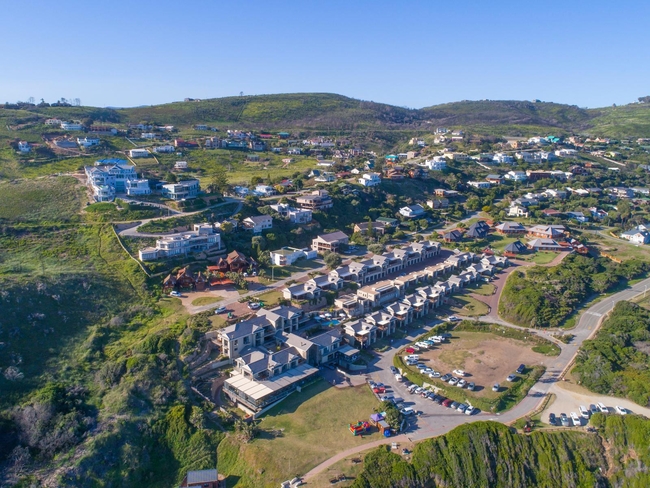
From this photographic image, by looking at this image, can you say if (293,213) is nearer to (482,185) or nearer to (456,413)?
(456,413)

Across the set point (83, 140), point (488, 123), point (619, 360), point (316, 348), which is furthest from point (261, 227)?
point (488, 123)

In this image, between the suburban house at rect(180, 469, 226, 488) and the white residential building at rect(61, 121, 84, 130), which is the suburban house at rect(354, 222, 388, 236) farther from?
the white residential building at rect(61, 121, 84, 130)

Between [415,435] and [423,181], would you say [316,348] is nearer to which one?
[415,435]

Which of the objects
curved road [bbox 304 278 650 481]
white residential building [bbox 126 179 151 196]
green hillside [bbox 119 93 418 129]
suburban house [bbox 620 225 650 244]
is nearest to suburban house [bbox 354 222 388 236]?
curved road [bbox 304 278 650 481]

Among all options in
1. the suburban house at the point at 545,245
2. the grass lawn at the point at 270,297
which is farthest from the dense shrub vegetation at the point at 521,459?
the suburban house at the point at 545,245

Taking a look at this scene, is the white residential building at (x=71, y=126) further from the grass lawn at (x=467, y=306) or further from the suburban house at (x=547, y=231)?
the suburban house at (x=547, y=231)

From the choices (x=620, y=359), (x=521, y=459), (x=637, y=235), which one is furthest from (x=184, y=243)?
(x=637, y=235)
